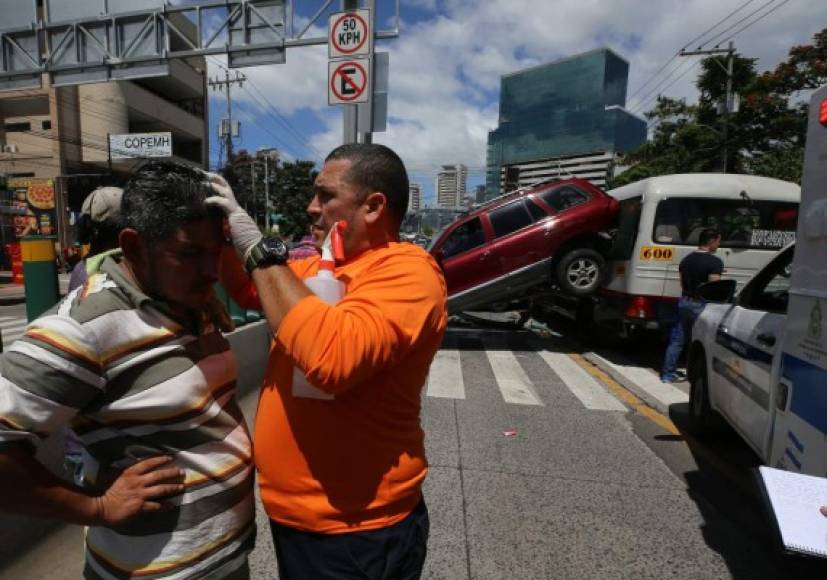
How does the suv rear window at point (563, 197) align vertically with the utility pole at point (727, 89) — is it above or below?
below

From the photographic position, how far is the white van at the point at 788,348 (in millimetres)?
2160

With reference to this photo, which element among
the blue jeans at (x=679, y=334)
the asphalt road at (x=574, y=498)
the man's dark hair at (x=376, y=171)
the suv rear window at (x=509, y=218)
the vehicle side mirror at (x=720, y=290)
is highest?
the suv rear window at (x=509, y=218)

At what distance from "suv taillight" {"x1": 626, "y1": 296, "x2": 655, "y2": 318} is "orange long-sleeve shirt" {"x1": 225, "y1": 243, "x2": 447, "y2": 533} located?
6499mm

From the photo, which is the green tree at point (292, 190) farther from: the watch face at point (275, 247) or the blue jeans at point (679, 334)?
the watch face at point (275, 247)

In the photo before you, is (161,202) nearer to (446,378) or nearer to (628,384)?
(446,378)

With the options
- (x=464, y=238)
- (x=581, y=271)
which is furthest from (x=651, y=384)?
(x=464, y=238)

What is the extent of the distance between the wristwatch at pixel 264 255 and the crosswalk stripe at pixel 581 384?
4.88 m

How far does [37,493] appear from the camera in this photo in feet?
3.28

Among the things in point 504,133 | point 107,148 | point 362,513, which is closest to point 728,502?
point 362,513

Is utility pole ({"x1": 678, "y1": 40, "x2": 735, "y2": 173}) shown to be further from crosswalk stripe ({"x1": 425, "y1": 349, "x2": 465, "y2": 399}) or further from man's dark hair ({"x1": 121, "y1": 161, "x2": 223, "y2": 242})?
man's dark hair ({"x1": 121, "y1": 161, "x2": 223, "y2": 242})

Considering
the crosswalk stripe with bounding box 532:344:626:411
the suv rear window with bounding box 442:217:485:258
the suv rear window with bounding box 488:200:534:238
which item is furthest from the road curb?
the suv rear window with bounding box 442:217:485:258

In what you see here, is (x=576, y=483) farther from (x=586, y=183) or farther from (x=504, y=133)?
(x=504, y=133)

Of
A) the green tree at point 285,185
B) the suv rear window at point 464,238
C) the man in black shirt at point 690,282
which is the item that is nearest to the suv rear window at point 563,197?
the suv rear window at point 464,238

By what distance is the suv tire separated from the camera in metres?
7.91
